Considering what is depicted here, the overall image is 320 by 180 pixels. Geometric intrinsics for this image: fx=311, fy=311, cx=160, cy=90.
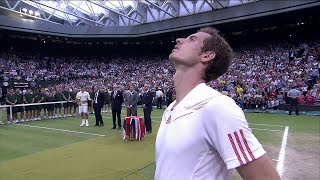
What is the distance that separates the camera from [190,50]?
179cm

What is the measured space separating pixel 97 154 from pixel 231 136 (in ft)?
24.7

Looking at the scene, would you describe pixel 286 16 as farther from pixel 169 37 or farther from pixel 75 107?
pixel 75 107

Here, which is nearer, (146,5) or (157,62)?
(146,5)

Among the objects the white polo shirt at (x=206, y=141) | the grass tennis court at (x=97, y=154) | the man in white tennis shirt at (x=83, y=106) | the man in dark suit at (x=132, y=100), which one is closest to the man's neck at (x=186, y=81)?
the white polo shirt at (x=206, y=141)

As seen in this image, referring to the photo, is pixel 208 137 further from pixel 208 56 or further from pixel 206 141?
pixel 208 56

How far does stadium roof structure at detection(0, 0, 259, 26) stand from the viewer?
31.6 m

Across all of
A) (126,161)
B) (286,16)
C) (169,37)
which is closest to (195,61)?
(126,161)

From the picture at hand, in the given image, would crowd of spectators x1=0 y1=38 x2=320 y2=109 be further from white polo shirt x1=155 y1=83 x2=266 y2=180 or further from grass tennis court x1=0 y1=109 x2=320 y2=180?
white polo shirt x1=155 y1=83 x2=266 y2=180

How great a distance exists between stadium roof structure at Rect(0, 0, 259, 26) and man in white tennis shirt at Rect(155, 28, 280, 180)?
97.2 ft

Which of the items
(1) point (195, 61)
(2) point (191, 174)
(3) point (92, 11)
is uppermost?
(3) point (92, 11)

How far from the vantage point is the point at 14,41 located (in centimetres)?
4134

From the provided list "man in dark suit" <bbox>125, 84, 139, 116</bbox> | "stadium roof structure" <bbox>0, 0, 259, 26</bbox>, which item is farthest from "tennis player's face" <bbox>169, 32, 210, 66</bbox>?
"stadium roof structure" <bbox>0, 0, 259, 26</bbox>

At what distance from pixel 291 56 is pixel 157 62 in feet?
59.1

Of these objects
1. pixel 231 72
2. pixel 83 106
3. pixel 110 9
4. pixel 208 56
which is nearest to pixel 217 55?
pixel 208 56
